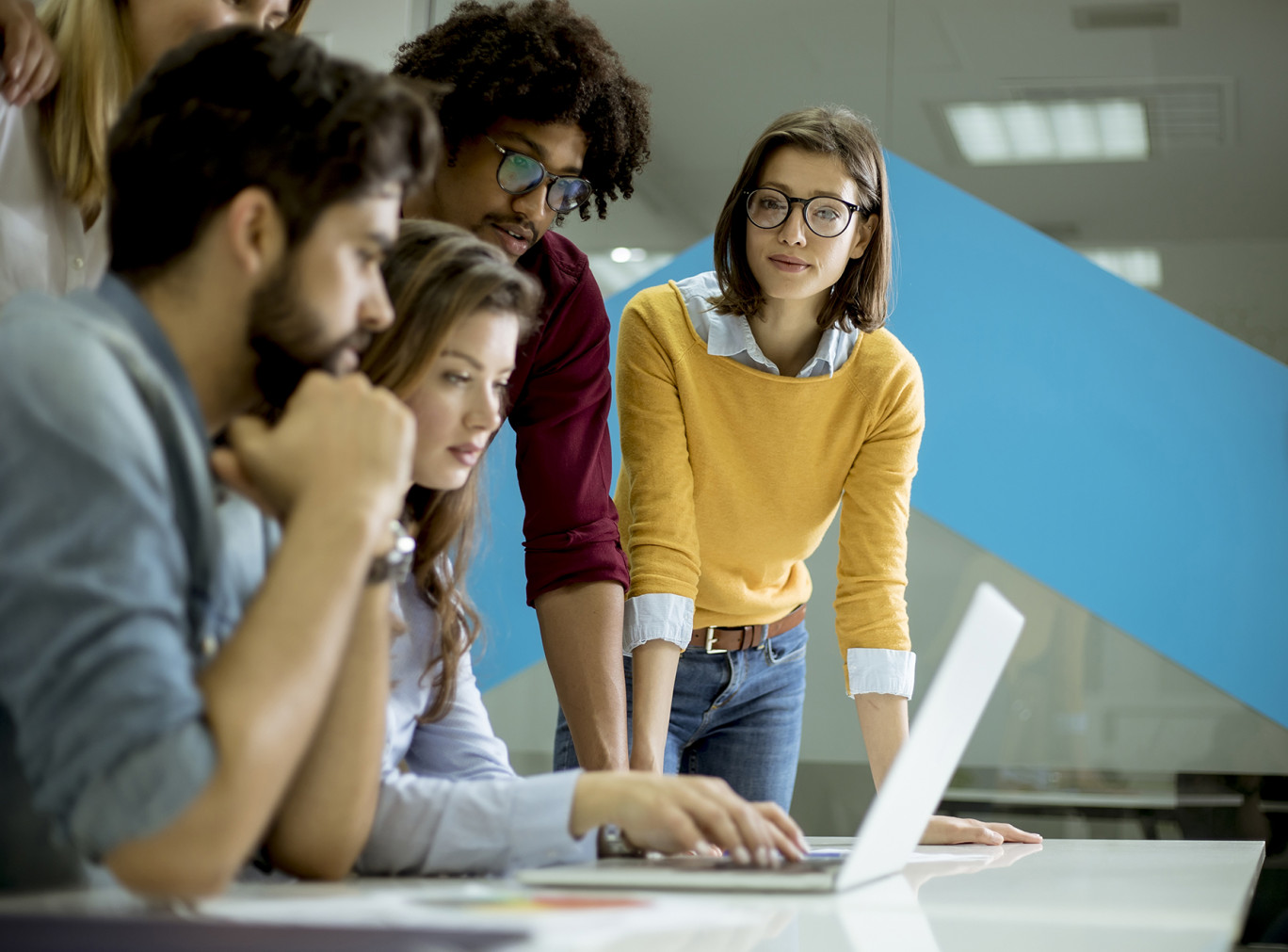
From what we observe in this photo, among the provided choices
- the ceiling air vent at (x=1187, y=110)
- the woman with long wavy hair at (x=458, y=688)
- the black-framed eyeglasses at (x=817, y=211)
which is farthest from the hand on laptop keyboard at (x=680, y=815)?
the ceiling air vent at (x=1187, y=110)

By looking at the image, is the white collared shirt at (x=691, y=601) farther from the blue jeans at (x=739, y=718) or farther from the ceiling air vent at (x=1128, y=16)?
the ceiling air vent at (x=1128, y=16)

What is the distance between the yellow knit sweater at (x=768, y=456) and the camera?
186 centimetres

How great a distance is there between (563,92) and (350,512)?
37.6 inches

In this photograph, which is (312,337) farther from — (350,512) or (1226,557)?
(1226,557)

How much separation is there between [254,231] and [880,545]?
47.6 inches

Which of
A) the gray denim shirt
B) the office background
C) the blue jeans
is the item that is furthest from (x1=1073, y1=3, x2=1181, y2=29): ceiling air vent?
the gray denim shirt

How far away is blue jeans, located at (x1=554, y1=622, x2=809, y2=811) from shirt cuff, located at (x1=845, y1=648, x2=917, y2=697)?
0.19m

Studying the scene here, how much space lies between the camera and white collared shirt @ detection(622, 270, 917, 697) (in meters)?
1.74

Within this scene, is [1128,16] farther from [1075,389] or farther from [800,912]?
[800,912]

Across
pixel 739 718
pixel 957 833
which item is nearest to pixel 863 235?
pixel 739 718

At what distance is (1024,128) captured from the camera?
3.38 meters

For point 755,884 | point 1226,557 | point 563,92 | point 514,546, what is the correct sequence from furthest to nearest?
point 514,546, point 1226,557, point 563,92, point 755,884

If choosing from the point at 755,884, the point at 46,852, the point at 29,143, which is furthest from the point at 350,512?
the point at 29,143

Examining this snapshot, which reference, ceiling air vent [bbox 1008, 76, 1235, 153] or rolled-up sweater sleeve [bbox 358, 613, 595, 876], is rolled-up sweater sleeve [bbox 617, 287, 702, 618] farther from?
ceiling air vent [bbox 1008, 76, 1235, 153]
